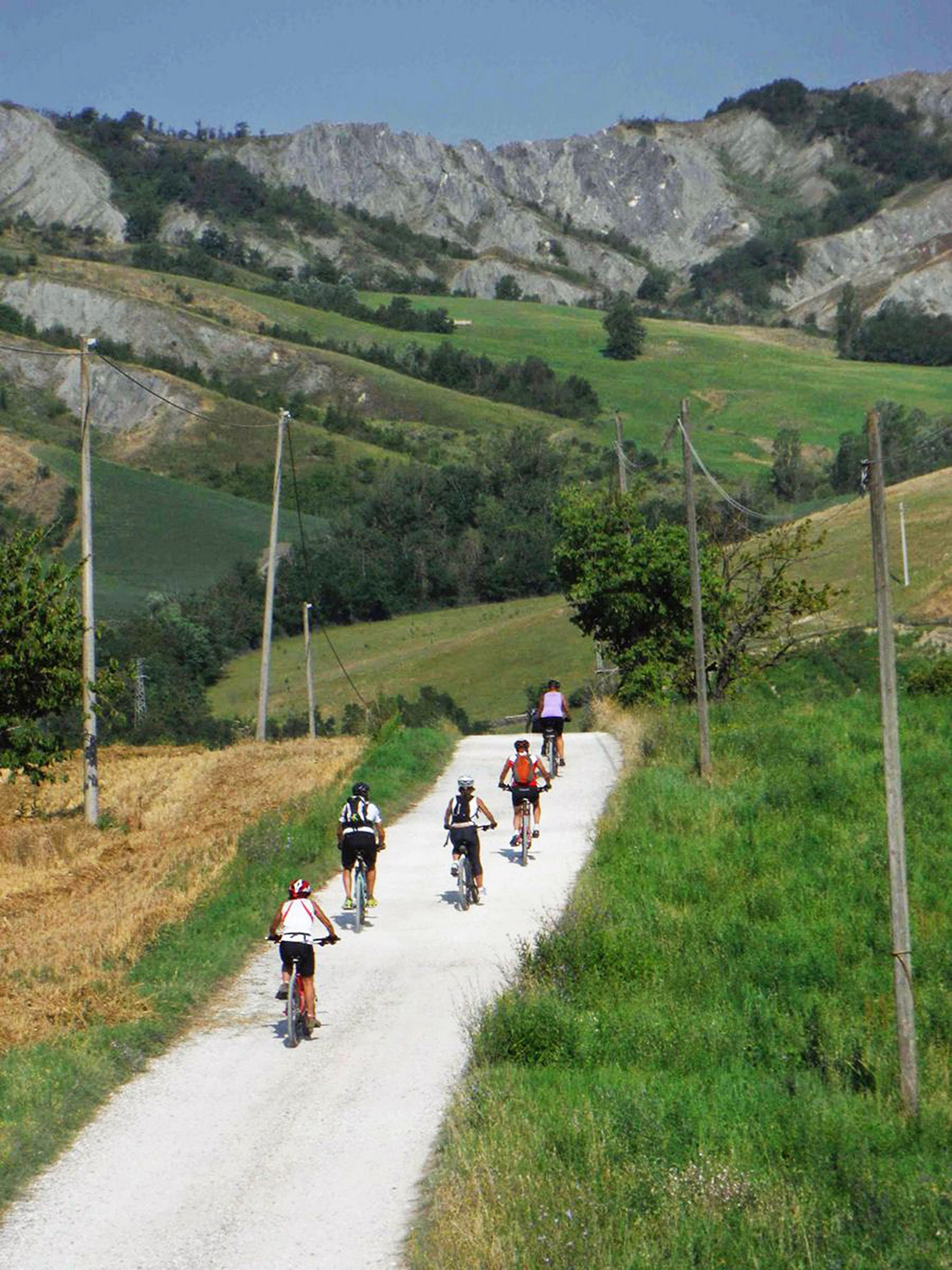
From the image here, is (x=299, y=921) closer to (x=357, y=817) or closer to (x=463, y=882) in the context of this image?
(x=357, y=817)

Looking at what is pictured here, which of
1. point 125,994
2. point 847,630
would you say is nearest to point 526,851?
point 125,994

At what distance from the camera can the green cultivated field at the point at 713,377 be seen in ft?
469

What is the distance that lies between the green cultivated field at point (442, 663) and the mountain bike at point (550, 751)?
119ft

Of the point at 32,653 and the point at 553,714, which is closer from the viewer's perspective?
the point at 32,653

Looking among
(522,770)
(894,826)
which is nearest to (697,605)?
(522,770)

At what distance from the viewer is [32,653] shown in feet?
93.1

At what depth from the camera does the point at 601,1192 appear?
9211mm

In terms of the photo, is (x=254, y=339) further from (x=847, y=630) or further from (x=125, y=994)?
(x=125, y=994)

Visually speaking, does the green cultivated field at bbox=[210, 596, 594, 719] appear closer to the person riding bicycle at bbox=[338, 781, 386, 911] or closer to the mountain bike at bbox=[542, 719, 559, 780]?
the mountain bike at bbox=[542, 719, 559, 780]

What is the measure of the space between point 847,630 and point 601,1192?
135ft

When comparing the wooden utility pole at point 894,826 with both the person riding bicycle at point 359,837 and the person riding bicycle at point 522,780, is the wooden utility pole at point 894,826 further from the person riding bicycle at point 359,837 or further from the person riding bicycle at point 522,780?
the person riding bicycle at point 522,780

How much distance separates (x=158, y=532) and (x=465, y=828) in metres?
99.3

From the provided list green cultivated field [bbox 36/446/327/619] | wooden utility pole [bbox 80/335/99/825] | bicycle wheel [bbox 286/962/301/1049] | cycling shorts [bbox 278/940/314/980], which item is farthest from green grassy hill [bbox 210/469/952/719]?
bicycle wheel [bbox 286/962/301/1049]

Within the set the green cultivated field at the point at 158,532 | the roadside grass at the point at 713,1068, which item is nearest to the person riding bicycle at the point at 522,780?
the roadside grass at the point at 713,1068
